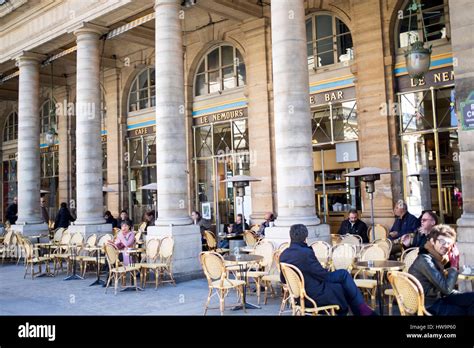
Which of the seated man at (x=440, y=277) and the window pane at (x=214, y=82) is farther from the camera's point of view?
the window pane at (x=214, y=82)

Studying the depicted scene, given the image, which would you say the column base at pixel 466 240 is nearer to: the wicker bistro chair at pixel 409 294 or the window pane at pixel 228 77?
the wicker bistro chair at pixel 409 294

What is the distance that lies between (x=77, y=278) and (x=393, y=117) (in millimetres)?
9487

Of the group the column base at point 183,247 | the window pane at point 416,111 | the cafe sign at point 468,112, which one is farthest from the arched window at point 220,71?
the cafe sign at point 468,112

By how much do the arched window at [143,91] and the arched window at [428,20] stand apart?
11.1 meters

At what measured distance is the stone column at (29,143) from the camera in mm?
17156

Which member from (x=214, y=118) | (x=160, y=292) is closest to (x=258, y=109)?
(x=214, y=118)

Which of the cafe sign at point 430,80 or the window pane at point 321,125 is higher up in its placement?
the cafe sign at point 430,80

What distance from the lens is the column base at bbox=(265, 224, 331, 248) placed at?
8969mm

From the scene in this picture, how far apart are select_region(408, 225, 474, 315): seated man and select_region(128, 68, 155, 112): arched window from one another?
660 inches

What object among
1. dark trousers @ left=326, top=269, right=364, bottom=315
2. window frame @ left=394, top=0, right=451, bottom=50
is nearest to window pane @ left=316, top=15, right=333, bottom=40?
window frame @ left=394, top=0, right=451, bottom=50

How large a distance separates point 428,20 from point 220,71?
762 centimetres

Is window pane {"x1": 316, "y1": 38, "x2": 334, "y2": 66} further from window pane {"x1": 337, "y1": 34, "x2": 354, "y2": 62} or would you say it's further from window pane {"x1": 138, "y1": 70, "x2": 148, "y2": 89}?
window pane {"x1": 138, "y1": 70, "x2": 148, "y2": 89}

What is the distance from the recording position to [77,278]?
11672 mm
